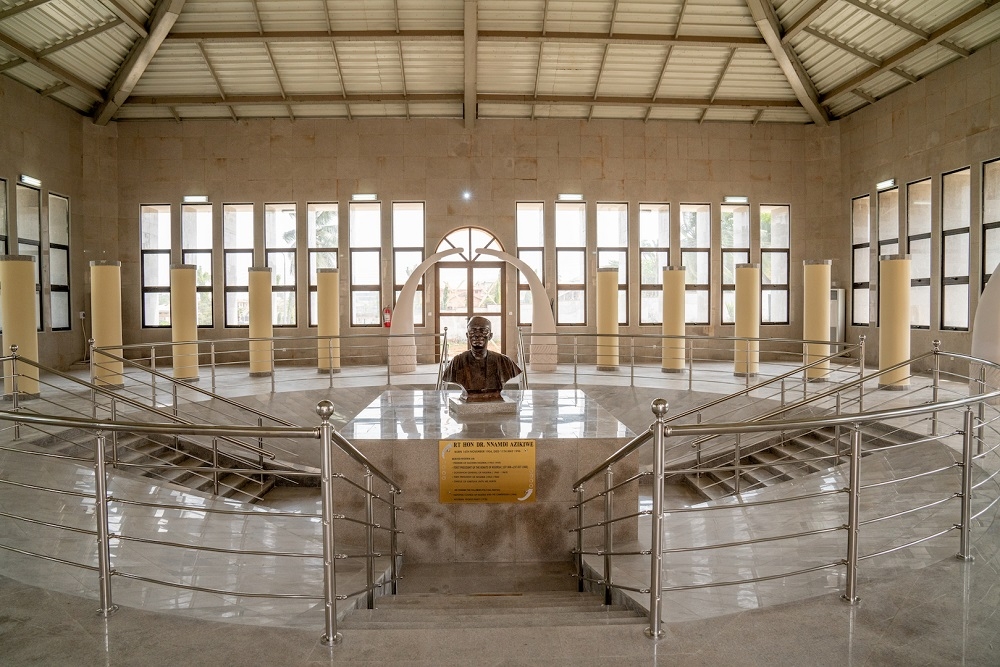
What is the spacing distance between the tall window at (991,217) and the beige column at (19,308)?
15337mm

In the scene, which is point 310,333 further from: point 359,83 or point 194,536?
point 194,536

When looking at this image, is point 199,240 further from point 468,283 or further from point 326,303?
point 468,283

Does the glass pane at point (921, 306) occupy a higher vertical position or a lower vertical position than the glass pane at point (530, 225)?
lower

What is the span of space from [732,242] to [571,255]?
13.3 feet

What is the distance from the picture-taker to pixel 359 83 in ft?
49.1

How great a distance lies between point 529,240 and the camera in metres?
16.4

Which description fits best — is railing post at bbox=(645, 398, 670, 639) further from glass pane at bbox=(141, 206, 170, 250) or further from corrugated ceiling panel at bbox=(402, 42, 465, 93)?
glass pane at bbox=(141, 206, 170, 250)

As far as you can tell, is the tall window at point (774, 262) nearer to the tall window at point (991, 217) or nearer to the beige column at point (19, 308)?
the tall window at point (991, 217)

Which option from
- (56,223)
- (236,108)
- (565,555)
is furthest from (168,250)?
(565,555)

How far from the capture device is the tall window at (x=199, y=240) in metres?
16.0

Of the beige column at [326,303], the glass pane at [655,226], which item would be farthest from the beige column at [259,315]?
the glass pane at [655,226]

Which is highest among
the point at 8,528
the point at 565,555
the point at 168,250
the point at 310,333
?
the point at 168,250

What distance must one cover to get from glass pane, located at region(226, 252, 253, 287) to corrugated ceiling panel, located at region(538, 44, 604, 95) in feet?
26.4

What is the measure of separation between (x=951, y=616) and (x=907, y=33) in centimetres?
1259
